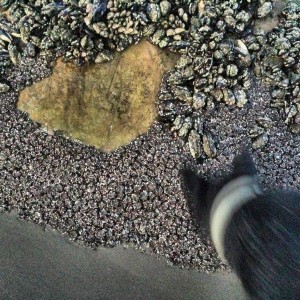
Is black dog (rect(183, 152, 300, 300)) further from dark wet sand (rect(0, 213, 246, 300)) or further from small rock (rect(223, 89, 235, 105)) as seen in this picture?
small rock (rect(223, 89, 235, 105))

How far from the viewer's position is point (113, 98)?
2.40 meters

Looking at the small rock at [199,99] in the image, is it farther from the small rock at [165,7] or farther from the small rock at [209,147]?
the small rock at [165,7]

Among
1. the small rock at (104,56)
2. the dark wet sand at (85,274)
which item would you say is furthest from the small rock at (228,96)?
the dark wet sand at (85,274)

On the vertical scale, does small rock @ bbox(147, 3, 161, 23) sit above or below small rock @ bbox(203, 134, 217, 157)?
above

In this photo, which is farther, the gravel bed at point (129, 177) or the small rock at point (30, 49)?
the small rock at point (30, 49)

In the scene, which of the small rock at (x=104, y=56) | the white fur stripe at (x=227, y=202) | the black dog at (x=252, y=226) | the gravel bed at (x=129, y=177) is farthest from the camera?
the small rock at (x=104, y=56)

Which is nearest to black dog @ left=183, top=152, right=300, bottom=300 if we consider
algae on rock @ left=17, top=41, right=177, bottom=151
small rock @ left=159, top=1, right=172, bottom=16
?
algae on rock @ left=17, top=41, right=177, bottom=151

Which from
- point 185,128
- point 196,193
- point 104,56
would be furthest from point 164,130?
point 104,56

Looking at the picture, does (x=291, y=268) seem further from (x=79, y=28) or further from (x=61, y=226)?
(x=79, y=28)

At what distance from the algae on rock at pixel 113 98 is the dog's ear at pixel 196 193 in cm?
33

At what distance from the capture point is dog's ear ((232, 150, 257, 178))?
90.5 inches

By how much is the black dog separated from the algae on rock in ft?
1.28

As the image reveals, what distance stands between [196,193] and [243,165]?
0.28m

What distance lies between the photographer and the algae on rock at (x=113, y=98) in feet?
7.81
